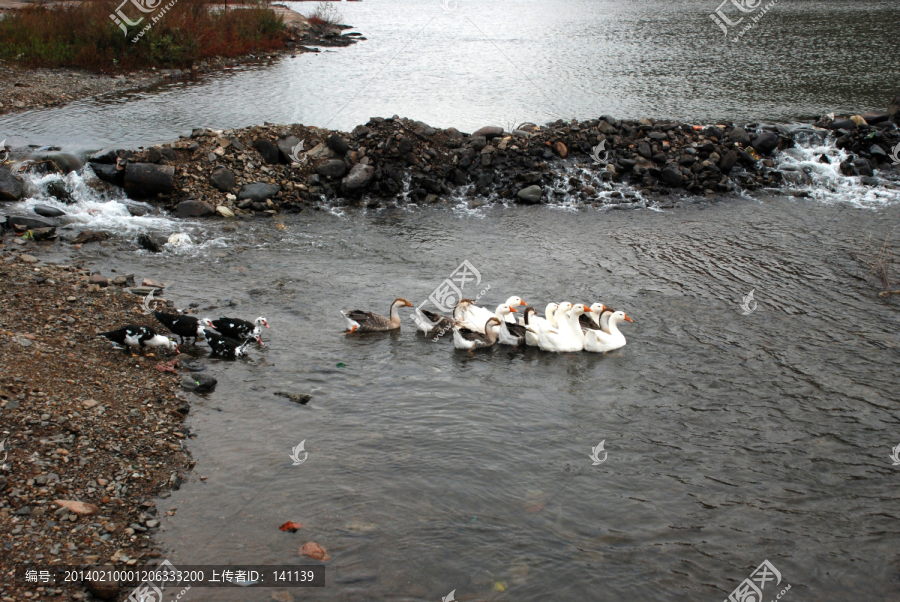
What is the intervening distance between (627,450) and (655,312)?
510 centimetres

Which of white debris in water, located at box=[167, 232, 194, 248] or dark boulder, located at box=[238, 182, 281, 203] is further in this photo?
dark boulder, located at box=[238, 182, 281, 203]

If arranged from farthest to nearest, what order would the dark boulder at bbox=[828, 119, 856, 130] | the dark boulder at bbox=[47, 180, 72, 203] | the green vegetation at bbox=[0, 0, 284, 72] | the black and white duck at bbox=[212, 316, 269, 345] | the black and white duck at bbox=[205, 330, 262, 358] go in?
the green vegetation at bbox=[0, 0, 284, 72] < the dark boulder at bbox=[828, 119, 856, 130] < the dark boulder at bbox=[47, 180, 72, 203] < the black and white duck at bbox=[212, 316, 269, 345] < the black and white duck at bbox=[205, 330, 262, 358]

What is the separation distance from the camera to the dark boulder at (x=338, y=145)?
69.6 feet

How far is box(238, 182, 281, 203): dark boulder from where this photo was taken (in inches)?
751

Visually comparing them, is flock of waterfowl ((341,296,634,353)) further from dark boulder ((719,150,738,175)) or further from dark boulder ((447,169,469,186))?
dark boulder ((719,150,738,175))

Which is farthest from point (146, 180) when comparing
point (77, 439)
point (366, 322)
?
point (77, 439)

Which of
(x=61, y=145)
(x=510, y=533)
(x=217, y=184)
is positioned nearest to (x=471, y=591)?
(x=510, y=533)

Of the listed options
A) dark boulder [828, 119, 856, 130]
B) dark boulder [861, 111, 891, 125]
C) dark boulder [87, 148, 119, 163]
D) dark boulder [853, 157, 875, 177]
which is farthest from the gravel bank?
dark boulder [861, 111, 891, 125]

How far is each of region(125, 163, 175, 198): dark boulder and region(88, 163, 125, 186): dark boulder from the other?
1.07 ft

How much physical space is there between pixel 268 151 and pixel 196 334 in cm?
1118

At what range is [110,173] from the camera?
18828 millimetres

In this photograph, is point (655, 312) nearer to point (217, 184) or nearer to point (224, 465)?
point (224, 465)

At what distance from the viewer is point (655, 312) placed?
1346 cm

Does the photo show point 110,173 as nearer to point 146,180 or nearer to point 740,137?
point 146,180
